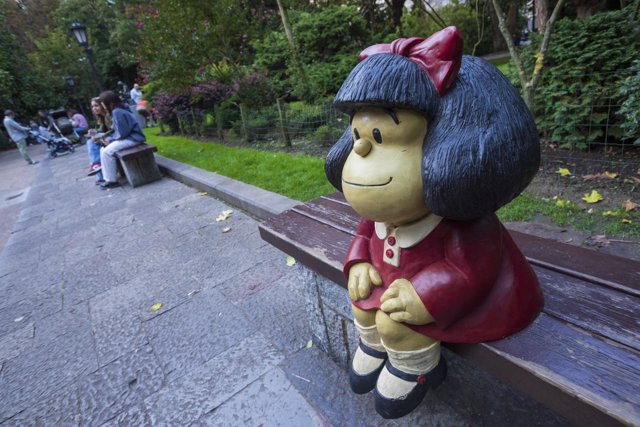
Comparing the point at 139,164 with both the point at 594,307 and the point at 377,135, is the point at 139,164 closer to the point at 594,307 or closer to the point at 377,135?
the point at 377,135

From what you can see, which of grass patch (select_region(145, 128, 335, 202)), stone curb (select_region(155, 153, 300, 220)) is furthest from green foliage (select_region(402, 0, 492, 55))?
stone curb (select_region(155, 153, 300, 220))

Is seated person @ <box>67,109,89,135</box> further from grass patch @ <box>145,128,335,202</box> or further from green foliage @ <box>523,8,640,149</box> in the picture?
green foliage @ <box>523,8,640,149</box>

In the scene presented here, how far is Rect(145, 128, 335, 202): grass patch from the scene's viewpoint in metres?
4.43

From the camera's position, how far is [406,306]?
3.30 feet

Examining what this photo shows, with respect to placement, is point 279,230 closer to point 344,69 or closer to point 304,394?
point 304,394

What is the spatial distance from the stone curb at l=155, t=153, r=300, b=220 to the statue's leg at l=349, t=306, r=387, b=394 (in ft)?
6.96

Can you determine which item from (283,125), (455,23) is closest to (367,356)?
(283,125)

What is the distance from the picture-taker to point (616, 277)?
124cm

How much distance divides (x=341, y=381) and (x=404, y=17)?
16396 mm

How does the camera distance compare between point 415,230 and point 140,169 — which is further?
→ point 140,169

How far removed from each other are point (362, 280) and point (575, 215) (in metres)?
2.53

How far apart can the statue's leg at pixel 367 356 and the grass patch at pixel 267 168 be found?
279cm

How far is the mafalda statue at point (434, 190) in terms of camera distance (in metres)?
0.87

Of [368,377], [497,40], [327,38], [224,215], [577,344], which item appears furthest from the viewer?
[497,40]
